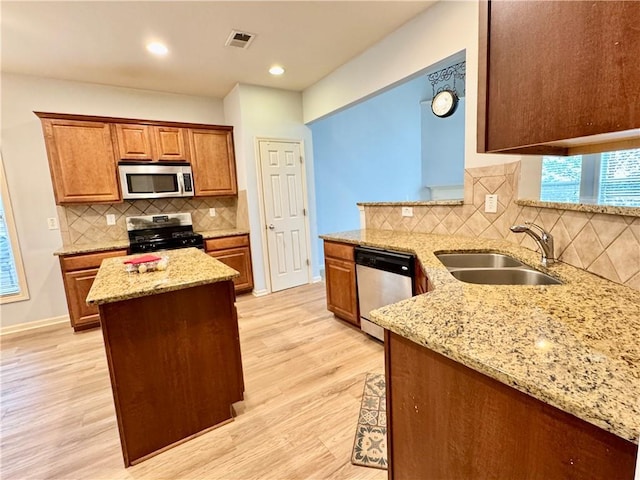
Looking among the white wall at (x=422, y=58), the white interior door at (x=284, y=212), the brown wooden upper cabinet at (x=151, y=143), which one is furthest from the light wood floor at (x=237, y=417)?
the brown wooden upper cabinet at (x=151, y=143)

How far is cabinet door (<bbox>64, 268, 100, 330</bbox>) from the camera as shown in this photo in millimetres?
3025

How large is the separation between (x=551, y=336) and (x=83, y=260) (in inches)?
149

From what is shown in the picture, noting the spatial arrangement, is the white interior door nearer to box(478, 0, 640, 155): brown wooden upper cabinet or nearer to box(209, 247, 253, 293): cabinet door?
box(209, 247, 253, 293): cabinet door

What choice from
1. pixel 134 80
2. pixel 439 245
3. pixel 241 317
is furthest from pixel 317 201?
pixel 439 245

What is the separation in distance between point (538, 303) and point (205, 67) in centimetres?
350

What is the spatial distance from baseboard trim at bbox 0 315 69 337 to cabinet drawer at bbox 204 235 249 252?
1.76 meters

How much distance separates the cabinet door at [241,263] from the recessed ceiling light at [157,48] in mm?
2133

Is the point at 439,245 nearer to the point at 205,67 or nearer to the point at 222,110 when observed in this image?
the point at 205,67

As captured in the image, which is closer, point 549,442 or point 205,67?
point 549,442

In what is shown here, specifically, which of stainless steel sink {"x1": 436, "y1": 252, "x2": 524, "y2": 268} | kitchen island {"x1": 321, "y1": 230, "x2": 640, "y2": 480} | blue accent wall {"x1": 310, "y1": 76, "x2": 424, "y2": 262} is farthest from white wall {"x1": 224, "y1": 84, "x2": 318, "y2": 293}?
kitchen island {"x1": 321, "y1": 230, "x2": 640, "y2": 480}

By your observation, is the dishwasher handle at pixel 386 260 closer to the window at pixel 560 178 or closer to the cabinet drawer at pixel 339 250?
the cabinet drawer at pixel 339 250

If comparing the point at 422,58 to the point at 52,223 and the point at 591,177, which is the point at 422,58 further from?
the point at 52,223

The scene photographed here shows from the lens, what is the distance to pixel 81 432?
1768mm

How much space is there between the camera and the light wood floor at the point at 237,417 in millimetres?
1506
